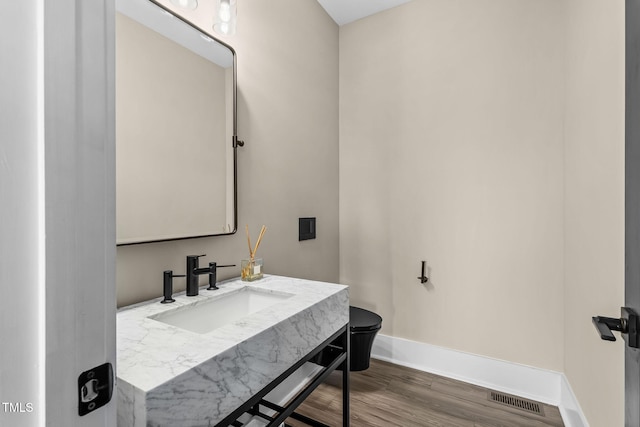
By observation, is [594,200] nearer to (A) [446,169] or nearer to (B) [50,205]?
(A) [446,169]

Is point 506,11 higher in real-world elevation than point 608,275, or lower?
higher

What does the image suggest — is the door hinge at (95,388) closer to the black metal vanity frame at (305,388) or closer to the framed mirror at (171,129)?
the black metal vanity frame at (305,388)

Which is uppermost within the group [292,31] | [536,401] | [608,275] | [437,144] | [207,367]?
[292,31]

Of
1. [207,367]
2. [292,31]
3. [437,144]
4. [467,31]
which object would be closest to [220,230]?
[207,367]

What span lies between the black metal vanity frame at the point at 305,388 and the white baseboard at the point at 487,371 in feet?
2.95

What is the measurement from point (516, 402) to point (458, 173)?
1425 mm

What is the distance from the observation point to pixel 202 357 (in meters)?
0.73

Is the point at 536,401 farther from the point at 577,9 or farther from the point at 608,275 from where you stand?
the point at 577,9

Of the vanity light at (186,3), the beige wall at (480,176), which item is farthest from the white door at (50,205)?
the beige wall at (480,176)

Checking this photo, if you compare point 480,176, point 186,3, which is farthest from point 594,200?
point 186,3

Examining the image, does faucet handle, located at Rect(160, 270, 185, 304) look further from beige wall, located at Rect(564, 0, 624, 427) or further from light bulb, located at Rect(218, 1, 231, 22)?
beige wall, located at Rect(564, 0, 624, 427)

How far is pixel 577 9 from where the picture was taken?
1571mm

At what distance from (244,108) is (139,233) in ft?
2.69

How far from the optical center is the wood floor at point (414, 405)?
166 cm
